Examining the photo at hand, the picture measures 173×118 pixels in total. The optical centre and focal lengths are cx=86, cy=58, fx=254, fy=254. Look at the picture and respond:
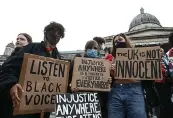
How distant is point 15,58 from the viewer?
2.94m

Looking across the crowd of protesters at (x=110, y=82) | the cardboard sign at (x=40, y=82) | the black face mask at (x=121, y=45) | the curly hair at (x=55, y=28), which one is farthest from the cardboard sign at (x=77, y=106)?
the black face mask at (x=121, y=45)

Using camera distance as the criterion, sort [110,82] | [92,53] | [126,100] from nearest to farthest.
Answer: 1. [126,100]
2. [110,82]
3. [92,53]

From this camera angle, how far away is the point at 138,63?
3.81 metres

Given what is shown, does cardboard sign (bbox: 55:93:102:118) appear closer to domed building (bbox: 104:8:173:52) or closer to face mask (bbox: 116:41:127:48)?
face mask (bbox: 116:41:127:48)

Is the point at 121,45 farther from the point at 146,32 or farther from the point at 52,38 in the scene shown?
the point at 146,32

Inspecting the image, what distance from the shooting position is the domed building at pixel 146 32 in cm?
2828

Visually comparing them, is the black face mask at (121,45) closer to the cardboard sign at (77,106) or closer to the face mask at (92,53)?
the face mask at (92,53)

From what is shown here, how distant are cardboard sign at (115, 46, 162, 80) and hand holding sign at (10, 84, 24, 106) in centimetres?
155

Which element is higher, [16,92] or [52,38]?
[52,38]

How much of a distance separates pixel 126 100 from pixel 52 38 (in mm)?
1310

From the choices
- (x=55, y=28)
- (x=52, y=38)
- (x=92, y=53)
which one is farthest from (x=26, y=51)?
(x=92, y=53)

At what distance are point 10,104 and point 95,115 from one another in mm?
1041

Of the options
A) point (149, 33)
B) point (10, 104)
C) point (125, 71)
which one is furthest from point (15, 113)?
point (149, 33)

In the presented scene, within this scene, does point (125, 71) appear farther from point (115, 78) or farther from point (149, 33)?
point (149, 33)
